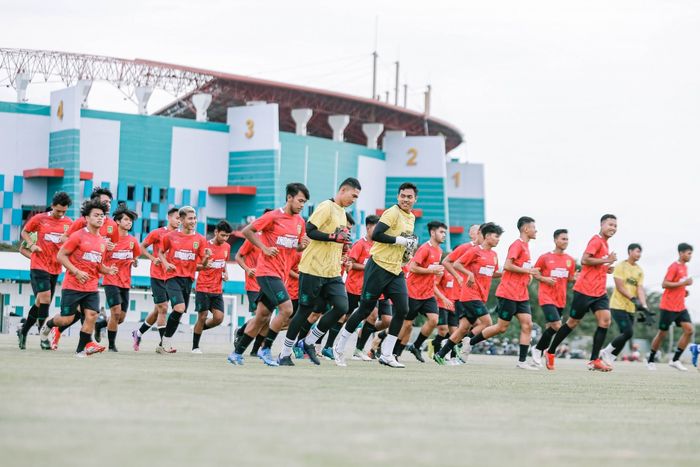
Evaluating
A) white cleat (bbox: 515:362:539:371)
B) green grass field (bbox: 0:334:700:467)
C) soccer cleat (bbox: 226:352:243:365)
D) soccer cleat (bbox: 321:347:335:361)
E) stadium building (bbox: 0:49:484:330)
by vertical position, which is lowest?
white cleat (bbox: 515:362:539:371)

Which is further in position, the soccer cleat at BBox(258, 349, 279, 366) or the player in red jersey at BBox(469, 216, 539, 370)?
the player in red jersey at BBox(469, 216, 539, 370)

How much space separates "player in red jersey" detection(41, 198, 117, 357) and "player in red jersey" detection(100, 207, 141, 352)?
112 inches

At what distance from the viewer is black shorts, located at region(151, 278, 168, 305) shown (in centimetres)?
1953

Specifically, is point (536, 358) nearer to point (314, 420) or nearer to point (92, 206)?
point (92, 206)

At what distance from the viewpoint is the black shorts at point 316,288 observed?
15039 millimetres

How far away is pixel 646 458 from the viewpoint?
666 cm

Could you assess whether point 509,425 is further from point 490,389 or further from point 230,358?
point 230,358

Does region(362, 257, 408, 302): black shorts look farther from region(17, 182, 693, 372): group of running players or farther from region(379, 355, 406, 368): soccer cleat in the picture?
region(379, 355, 406, 368): soccer cleat

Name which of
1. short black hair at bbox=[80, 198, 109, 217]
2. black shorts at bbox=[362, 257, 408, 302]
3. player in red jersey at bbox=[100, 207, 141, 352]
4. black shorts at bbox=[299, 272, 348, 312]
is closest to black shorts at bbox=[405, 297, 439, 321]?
black shorts at bbox=[362, 257, 408, 302]

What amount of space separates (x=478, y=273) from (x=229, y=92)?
62080 mm

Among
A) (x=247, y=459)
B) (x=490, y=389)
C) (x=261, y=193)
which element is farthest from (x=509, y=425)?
(x=261, y=193)

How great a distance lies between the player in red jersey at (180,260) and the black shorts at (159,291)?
6.2 inches

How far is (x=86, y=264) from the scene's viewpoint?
50.8 ft

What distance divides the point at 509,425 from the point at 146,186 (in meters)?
68.2
